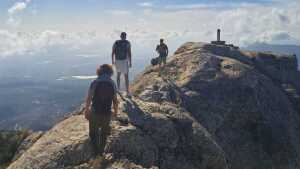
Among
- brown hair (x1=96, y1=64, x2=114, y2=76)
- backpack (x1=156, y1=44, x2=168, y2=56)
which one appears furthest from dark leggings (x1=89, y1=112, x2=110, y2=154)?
backpack (x1=156, y1=44, x2=168, y2=56)

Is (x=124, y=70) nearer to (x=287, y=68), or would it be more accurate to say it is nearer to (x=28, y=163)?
(x=28, y=163)

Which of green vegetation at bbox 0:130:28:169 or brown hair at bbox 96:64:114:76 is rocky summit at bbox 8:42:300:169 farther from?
green vegetation at bbox 0:130:28:169

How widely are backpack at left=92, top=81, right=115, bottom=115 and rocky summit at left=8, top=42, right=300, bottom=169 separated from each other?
261 cm

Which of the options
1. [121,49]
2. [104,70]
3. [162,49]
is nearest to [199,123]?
[121,49]

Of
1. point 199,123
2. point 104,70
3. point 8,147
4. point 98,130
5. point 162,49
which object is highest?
point 162,49

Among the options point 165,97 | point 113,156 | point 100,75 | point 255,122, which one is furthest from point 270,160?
point 100,75

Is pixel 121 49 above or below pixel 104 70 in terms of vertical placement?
above

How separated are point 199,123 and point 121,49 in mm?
8435

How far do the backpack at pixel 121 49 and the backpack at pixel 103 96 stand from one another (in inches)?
362

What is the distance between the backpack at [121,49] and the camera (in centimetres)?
2562

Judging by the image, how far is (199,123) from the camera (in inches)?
1106

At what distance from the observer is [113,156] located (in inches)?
718

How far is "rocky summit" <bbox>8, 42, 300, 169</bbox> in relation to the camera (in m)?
19.0

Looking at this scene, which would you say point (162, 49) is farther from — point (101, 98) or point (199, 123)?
point (101, 98)
